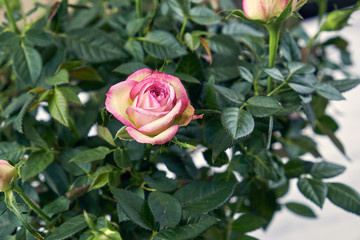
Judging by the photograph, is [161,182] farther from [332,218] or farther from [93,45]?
[332,218]

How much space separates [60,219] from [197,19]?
0.24 metres

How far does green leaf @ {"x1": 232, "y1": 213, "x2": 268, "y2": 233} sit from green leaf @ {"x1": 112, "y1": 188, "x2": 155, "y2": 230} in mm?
151

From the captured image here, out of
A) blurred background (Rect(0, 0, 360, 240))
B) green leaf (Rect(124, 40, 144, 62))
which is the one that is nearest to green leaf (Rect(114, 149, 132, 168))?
green leaf (Rect(124, 40, 144, 62))

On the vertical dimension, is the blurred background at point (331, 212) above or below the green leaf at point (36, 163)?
below

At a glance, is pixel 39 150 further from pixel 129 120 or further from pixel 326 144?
pixel 326 144

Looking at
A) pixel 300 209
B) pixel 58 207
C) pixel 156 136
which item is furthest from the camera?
pixel 300 209

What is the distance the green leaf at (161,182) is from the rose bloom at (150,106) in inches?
3.3

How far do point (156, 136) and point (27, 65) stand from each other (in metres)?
0.21

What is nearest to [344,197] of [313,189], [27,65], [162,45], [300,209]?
[313,189]

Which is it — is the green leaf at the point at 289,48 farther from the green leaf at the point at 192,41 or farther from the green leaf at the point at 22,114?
the green leaf at the point at 22,114

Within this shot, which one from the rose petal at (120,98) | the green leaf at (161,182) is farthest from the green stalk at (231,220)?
the rose petal at (120,98)

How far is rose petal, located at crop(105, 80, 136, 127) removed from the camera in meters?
0.27

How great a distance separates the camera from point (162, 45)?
1.32ft

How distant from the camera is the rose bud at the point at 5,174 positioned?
0.28 m
